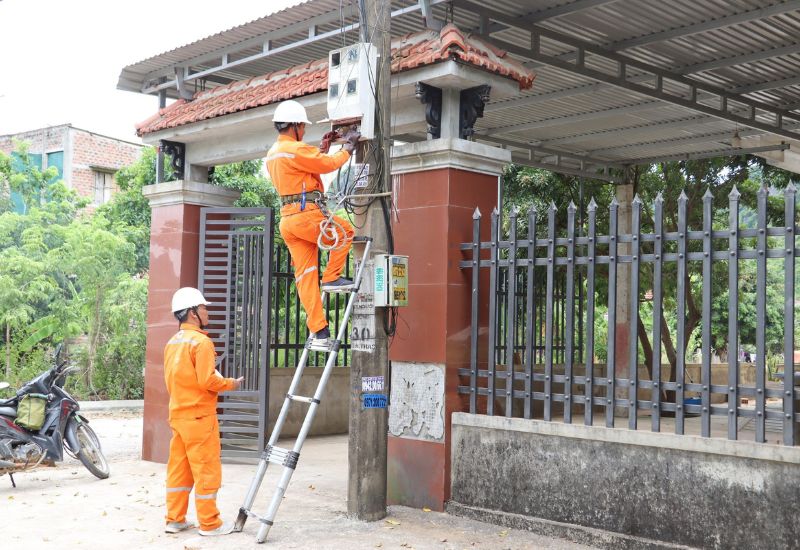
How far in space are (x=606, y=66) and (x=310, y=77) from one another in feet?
12.1

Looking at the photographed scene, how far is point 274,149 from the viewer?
692 centimetres

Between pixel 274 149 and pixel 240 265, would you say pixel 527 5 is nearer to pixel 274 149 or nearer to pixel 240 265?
pixel 274 149

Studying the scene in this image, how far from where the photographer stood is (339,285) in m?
7.01

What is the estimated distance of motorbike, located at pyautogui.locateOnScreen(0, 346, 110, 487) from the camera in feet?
28.0

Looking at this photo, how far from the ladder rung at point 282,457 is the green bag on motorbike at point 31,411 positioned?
3311 millimetres

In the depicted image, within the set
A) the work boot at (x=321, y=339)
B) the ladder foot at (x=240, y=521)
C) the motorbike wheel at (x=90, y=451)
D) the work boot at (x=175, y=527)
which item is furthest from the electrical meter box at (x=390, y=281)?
the motorbike wheel at (x=90, y=451)

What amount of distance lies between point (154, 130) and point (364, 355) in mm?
4823

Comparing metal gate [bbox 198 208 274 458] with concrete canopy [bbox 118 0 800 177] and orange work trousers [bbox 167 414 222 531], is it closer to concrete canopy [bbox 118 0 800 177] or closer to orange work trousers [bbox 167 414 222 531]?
concrete canopy [bbox 118 0 800 177]

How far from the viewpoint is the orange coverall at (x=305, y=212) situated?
6797mm

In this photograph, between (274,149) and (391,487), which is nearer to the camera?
(274,149)

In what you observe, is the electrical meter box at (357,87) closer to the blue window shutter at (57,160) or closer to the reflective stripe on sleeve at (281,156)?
the reflective stripe on sleeve at (281,156)

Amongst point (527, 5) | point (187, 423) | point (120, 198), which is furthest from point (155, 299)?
point (120, 198)

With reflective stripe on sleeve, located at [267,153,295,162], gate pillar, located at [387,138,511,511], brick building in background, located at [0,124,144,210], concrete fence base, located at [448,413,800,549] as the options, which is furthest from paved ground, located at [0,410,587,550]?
brick building in background, located at [0,124,144,210]

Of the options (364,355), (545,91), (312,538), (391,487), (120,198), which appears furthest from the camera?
(120,198)
